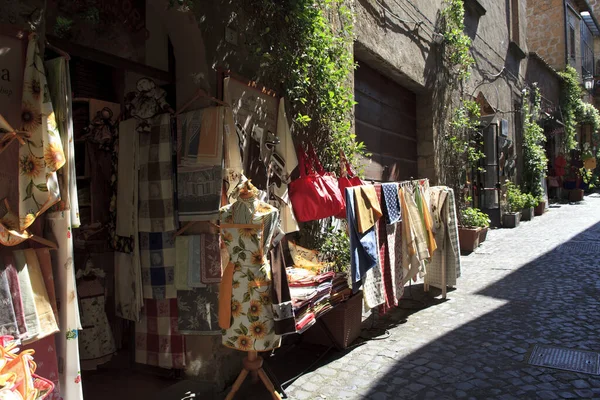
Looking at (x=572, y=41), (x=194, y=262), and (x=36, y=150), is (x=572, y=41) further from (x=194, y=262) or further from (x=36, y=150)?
(x=36, y=150)

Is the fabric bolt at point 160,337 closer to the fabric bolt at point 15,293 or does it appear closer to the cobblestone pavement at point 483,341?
the cobblestone pavement at point 483,341

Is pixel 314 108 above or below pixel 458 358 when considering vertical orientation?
above

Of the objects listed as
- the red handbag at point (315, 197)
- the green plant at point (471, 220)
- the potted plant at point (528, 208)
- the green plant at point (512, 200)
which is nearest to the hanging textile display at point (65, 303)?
the red handbag at point (315, 197)

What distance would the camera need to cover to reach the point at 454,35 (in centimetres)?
828

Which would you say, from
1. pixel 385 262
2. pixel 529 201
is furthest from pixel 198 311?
pixel 529 201

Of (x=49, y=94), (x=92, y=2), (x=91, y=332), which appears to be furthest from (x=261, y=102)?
(x=91, y=332)

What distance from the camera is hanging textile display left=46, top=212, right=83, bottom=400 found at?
2.21 metres

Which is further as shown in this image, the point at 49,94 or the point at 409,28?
the point at 409,28

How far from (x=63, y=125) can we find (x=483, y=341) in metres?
3.67

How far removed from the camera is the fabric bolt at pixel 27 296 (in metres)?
2.03

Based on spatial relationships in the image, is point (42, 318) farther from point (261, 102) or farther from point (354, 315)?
point (354, 315)

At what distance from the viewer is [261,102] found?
3.87 meters

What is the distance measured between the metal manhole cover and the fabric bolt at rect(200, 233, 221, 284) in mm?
2508

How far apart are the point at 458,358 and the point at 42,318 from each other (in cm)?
A: 302
